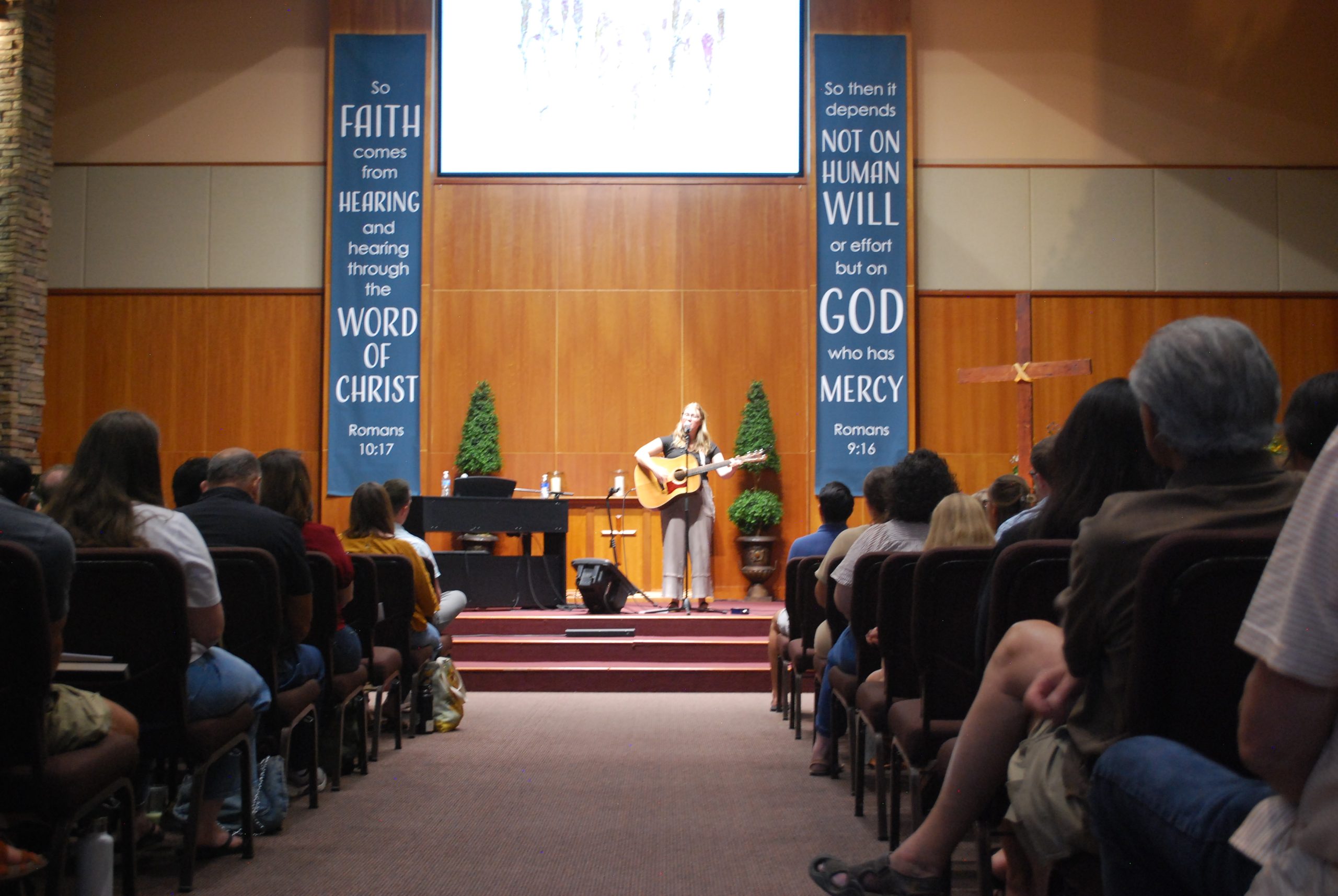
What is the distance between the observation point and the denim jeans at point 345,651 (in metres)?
4.03

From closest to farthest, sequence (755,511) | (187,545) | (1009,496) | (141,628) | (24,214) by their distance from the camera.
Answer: (141,628) → (187,545) → (1009,496) → (24,214) → (755,511)

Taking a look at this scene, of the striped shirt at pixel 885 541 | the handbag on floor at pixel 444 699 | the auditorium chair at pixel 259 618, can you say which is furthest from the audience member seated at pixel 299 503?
the striped shirt at pixel 885 541

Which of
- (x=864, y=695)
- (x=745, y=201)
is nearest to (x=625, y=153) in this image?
(x=745, y=201)

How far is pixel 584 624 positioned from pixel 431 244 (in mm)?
4106

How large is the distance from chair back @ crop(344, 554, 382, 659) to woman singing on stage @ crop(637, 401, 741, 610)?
177 inches

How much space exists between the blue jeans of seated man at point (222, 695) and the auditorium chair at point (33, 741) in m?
0.56

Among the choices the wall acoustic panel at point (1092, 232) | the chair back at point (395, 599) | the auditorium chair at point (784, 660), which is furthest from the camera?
the wall acoustic panel at point (1092, 232)

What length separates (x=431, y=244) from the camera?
409 inches

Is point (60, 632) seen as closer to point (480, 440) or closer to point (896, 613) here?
point (896, 613)

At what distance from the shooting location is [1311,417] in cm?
207

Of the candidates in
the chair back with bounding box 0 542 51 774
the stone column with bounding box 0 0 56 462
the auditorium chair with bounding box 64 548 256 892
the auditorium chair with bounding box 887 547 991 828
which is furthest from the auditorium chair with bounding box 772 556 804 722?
the stone column with bounding box 0 0 56 462

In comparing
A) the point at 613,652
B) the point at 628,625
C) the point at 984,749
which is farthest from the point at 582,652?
the point at 984,749

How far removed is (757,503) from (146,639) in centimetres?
Result: 736

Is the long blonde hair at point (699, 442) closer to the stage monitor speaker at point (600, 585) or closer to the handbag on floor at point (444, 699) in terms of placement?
the stage monitor speaker at point (600, 585)
